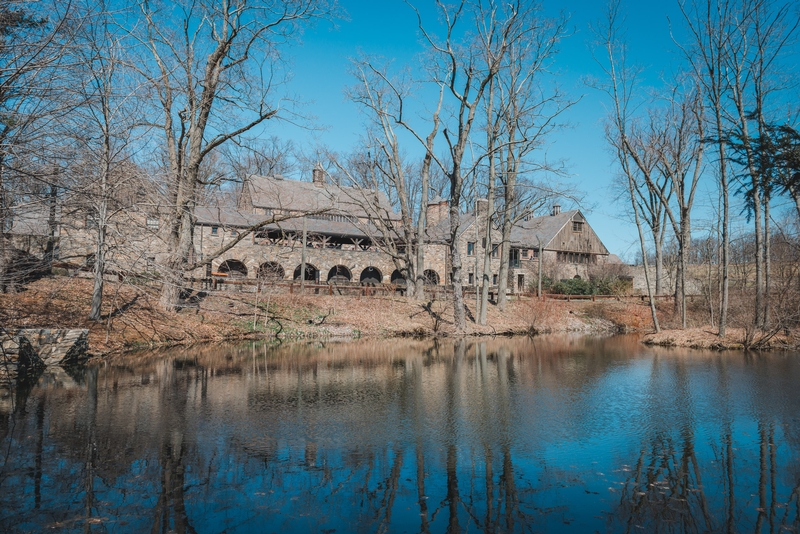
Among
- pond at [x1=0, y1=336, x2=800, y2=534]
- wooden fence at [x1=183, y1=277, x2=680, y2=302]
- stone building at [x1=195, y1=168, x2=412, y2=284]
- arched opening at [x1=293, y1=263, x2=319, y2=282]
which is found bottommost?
pond at [x1=0, y1=336, x2=800, y2=534]

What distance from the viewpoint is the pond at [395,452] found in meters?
4.29

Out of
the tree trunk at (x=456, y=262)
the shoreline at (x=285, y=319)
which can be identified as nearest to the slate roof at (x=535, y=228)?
the shoreline at (x=285, y=319)

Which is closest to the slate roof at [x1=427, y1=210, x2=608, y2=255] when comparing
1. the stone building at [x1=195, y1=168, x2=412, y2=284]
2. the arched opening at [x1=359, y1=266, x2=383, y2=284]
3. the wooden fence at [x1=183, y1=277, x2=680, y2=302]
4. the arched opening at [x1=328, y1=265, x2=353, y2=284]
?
the arched opening at [x1=359, y1=266, x2=383, y2=284]

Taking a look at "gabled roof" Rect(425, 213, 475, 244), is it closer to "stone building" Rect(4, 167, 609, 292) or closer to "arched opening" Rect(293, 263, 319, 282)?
"stone building" Rect(4, 167, 609, 292)

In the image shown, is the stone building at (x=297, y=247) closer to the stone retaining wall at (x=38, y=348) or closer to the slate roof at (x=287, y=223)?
the slate roof at (x=287, y=223)

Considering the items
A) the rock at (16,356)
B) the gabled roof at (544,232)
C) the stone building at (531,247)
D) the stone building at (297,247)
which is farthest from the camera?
the gabled roof at (544,232)

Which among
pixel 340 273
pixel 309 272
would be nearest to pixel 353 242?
pixel 340 273

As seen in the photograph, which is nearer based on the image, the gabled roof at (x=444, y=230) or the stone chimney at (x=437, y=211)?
the gabled roof at (x=444, y=230)

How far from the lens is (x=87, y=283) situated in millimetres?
19688

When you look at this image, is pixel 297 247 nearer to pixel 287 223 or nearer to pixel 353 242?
pixel 287 223

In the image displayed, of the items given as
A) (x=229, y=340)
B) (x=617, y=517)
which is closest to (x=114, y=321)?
(x=229, y=340)

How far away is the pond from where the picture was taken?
429cm

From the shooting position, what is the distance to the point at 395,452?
5.95m

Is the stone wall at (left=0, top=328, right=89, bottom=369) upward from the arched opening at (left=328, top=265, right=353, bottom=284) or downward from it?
downward
